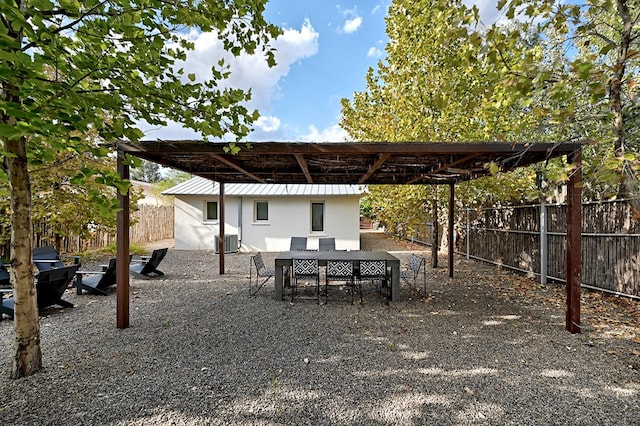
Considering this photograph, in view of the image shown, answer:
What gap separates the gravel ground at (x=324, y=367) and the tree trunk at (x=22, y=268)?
285mm

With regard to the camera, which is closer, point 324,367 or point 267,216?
point 324,367

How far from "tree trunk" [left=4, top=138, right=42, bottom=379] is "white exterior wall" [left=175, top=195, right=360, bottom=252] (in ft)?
36.7

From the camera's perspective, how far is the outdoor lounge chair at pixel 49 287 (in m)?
4.91

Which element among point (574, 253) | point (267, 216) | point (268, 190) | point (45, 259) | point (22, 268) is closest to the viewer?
point (22, 268)

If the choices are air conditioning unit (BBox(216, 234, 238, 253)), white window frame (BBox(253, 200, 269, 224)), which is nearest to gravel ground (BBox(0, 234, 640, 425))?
air conditioning unit (BBox(216, 234, 238, 253))

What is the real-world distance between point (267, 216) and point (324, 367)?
11470mm

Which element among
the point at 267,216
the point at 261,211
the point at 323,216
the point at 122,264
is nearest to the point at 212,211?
the point at 261,211

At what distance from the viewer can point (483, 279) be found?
8297 millimetres

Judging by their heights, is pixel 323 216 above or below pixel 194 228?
above

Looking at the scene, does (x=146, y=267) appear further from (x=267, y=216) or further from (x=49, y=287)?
(x=267, y=216)

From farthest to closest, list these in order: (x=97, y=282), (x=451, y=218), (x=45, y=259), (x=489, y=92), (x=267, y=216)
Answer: (x=267, y=216)
(x=451, y=218)
(x=45, y=259)
(x=97, y=282)
(x=489, y=92)

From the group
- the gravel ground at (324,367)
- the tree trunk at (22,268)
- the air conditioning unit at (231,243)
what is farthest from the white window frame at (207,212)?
the tree trunk at (22,268)

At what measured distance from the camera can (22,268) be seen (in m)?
3.13

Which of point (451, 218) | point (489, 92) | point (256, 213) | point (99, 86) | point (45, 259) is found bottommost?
point (45, 259)
